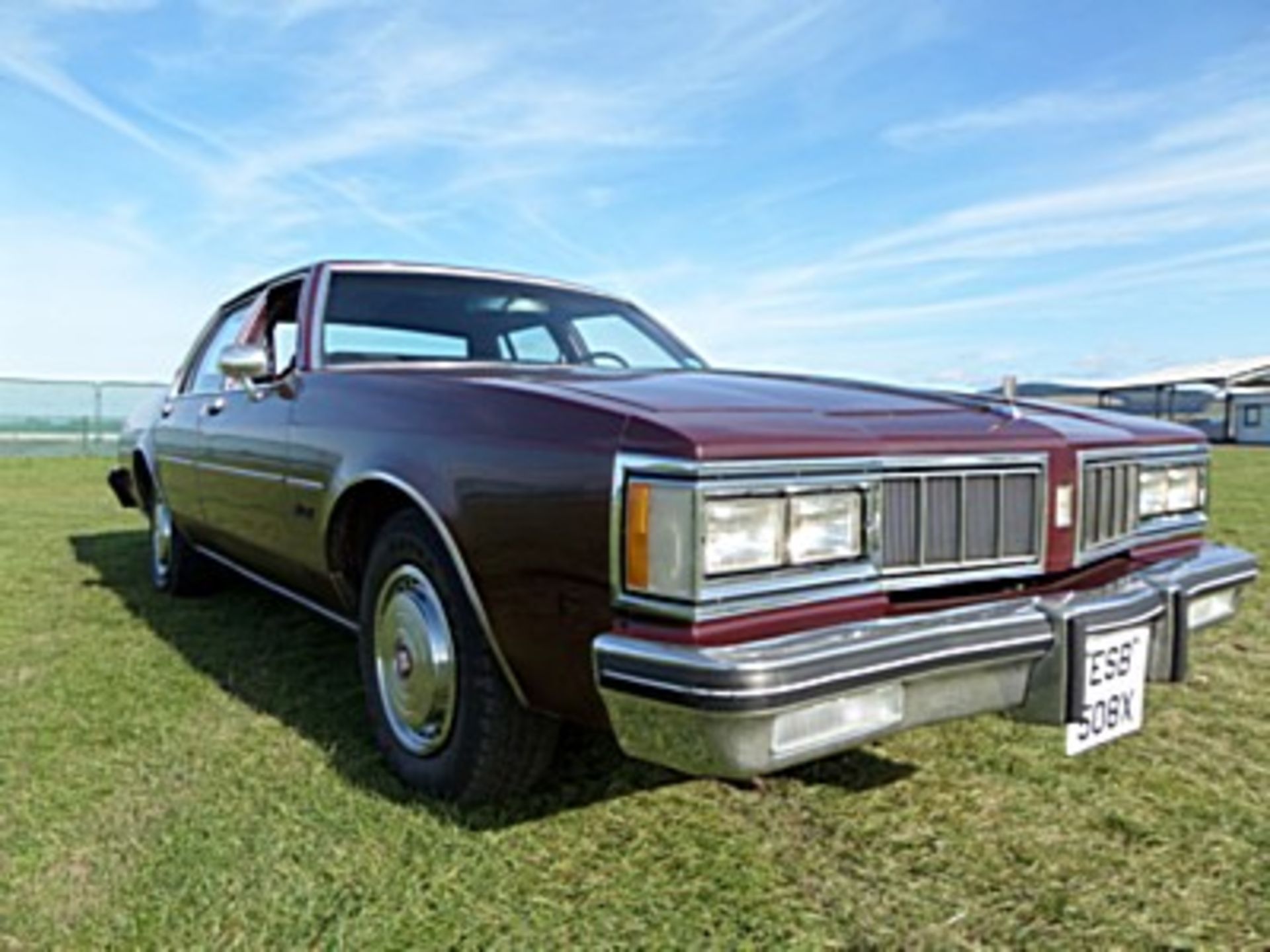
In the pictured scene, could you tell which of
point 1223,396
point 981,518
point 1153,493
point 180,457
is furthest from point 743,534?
point 1223,396

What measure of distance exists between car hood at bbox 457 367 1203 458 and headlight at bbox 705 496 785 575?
0.10 m

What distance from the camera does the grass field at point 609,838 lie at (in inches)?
77.2

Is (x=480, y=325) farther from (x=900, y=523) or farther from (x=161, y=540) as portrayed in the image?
(x=161, y=540)

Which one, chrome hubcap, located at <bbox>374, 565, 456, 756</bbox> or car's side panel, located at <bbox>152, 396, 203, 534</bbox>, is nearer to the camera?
chrome hubcap, located at <bbox>374, 565, 456, 756</bbox>

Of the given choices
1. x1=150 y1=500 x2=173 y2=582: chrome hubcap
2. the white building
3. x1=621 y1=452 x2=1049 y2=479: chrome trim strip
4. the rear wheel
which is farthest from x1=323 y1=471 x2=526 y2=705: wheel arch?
the white building

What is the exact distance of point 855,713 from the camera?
1.89 m

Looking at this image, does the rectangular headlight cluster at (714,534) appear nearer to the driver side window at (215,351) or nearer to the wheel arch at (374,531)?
the wheel arch at (374,531)

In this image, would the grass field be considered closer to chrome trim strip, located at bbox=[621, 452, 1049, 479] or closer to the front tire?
the front tire

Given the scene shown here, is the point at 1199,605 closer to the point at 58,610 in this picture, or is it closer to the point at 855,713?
the point at 855,713

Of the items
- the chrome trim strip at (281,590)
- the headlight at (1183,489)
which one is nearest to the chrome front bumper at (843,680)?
the headlight at (1183,489)

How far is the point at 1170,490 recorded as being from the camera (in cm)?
285

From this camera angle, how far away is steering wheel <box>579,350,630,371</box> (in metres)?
3.67

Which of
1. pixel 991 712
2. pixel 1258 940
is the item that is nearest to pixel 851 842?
pixel 991 712

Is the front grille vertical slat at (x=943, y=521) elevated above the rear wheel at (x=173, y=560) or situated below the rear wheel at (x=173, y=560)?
above
